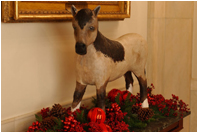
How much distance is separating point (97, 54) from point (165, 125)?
0.43 m

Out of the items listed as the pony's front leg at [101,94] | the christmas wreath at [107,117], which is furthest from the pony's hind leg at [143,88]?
the pony's front leg at [101,94]

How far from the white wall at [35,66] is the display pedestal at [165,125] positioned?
0.38 metres

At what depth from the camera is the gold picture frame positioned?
1002mm

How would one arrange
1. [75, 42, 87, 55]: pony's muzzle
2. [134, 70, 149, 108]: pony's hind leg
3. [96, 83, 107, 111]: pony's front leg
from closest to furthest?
[75, 42, 87, 55]: pony's muzzle < [96, 83, 107, 111]: pony's front leg < [134, 70, 149, 108]: pony's hind leg

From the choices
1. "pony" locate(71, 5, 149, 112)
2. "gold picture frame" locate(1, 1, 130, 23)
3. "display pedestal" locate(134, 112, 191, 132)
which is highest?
"gold picture frame" locate(1, 1, 130, 23)

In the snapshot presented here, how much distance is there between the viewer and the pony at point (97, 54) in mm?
937

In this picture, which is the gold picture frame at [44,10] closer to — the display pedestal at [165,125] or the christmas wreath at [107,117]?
the christmas wreath at [107,117]

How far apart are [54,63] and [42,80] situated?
0.29 ft

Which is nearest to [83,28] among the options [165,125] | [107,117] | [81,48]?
[81,48]

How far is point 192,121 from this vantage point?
1936 mm

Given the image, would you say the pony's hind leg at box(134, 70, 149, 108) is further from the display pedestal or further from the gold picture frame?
the gold picture frame

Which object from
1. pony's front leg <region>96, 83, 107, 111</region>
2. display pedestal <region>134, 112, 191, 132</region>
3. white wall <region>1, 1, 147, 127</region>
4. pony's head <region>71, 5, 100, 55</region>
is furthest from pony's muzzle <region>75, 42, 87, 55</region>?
display pedestal <region>134, 112, 191, 132</region>

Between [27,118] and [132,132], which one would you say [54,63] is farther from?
[132,132]

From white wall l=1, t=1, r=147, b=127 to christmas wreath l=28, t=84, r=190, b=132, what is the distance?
9 cm
